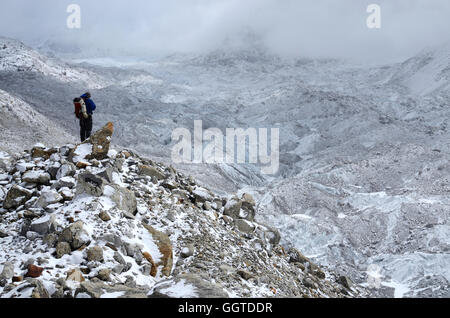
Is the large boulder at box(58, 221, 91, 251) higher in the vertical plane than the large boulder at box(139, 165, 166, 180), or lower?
lower

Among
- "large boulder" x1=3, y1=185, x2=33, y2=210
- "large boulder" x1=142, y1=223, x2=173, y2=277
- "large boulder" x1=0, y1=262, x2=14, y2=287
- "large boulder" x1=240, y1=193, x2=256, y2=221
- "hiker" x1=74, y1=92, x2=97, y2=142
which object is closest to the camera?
"large boulder" x1=0, y1=262, x2=14, y2=287

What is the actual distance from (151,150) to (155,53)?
105233mm

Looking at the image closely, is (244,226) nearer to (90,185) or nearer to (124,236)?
(124,236)

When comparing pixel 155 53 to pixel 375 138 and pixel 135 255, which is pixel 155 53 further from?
pixel 135 255

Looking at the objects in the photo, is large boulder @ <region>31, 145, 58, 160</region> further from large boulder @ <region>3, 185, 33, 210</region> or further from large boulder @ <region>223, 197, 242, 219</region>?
large boulder @ <region>223, 197, 242, 219</region>

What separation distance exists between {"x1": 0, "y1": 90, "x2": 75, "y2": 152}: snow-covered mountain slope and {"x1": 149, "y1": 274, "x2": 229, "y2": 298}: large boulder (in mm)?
23569

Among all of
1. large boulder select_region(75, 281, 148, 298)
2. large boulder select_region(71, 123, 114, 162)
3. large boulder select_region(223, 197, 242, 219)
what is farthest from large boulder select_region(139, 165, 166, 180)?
large boulder select_region(75, 281, 148, 298)

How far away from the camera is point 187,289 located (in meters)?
4.85

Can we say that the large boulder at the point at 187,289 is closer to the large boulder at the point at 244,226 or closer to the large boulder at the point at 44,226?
the large boulder at the point at 44,226

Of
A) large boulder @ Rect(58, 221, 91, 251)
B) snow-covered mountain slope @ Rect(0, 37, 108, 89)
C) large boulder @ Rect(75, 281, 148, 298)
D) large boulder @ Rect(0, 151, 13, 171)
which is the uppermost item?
snow-covered mountain slope @ Rect(0, 37, 108, 89)

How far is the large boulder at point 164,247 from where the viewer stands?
6.45 metres

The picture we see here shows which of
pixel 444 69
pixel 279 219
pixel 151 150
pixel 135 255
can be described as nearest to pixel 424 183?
pixel 279 219

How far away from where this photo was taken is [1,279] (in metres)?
5.20

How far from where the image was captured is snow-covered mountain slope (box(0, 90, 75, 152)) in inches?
1066
